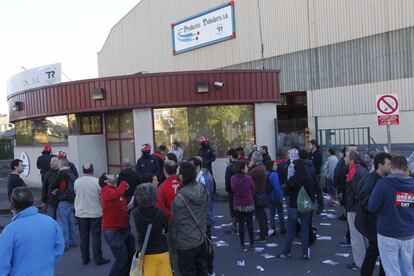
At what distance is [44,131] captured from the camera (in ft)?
58.0

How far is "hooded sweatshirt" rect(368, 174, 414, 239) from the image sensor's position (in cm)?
496

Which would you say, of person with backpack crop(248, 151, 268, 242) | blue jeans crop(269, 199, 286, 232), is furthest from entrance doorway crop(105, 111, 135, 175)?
person with backpack crop(248, 151, 268, 242)

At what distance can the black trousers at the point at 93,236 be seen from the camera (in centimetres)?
765

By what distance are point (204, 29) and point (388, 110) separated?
23874 mm

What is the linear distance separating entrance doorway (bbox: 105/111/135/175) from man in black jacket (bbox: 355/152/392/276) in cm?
1038

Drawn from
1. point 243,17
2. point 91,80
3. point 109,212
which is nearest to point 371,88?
point 243,17

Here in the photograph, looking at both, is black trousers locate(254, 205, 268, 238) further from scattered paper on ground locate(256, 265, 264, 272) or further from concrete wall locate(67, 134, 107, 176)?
concrete wall locate(67, 134, 107, 176)

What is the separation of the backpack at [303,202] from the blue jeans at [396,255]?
2.14 m

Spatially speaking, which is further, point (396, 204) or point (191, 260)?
point (191, 260)

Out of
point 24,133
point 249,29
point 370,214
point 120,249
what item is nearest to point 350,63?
point 249,29

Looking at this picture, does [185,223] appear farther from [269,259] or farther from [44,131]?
[44,131]

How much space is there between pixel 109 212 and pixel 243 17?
25.6 m

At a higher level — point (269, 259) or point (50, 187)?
point (50, 187)

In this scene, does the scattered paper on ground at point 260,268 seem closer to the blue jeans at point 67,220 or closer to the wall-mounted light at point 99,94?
the blue jeans at point 67,220
